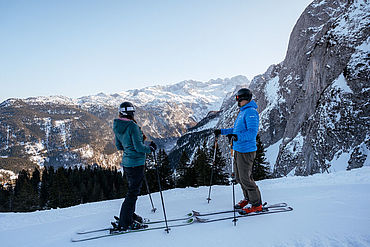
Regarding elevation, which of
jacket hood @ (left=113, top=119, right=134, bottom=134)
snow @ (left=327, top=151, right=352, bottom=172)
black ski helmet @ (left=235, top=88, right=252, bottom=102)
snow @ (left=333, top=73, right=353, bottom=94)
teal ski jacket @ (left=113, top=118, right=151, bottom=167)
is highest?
snow @ (left=333, top=73, right=353, bottom=94)

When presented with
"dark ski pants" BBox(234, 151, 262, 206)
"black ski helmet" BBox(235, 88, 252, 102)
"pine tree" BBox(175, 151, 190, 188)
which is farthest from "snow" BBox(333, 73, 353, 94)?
"dark ski pants" BBox(234, 151, 262, 206)

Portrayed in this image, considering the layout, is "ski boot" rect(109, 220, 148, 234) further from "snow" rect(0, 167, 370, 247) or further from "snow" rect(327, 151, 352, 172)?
"snow" rect(327, 151, 352, 172)

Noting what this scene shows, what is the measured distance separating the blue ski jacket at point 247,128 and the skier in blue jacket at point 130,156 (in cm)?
245

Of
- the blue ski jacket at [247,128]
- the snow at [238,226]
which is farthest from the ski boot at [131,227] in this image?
the blue ski jacket at [247,128]

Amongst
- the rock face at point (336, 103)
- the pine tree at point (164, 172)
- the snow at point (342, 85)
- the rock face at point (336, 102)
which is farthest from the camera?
the pine tree at point (164, 172)

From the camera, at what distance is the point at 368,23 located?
1016 inches

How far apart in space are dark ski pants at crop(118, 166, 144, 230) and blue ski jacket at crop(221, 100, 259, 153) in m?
2.76

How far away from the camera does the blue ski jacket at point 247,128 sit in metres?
5.70

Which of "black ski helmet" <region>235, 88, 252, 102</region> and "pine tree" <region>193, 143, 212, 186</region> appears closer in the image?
"black ski helmet" <region>235, 88, 252, 102</region>

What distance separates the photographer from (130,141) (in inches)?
209

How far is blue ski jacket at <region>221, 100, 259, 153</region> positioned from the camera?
5.70 metres

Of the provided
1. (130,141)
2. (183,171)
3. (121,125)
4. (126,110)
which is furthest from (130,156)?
(183,171)

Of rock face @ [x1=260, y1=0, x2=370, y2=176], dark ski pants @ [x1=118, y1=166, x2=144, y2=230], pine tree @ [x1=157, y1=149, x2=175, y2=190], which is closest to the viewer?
dark ski pants @ [x1=118, y1=166, x2=144, y2=230]

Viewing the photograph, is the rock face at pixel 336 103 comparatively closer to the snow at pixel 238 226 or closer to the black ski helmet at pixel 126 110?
the snow at pixel 238 226
